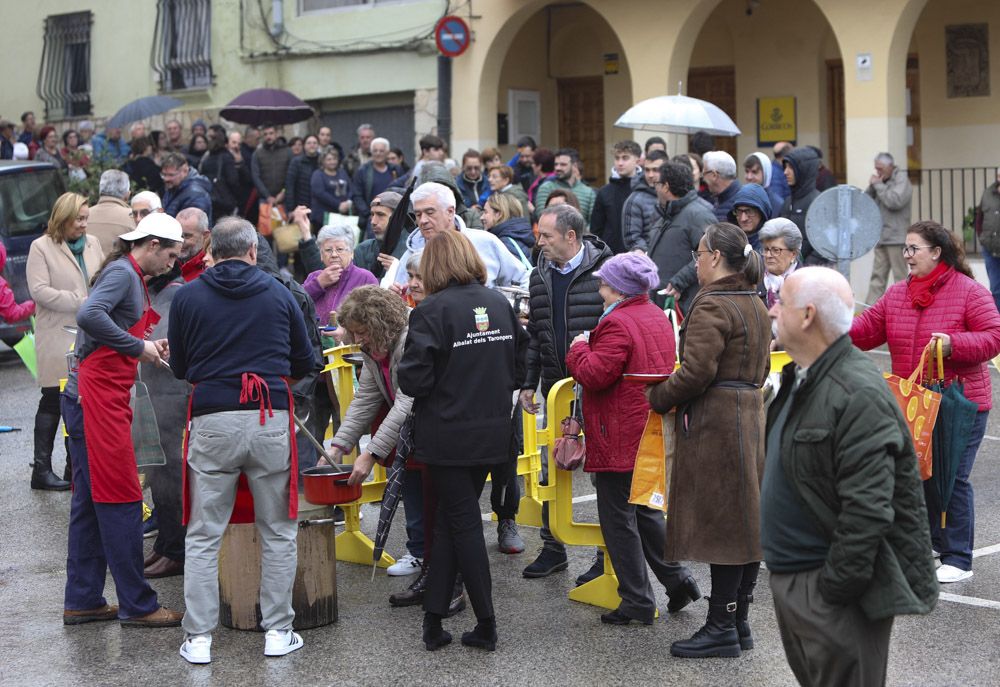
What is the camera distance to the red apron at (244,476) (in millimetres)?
5957

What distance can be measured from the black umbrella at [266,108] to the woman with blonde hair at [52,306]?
10.1 m

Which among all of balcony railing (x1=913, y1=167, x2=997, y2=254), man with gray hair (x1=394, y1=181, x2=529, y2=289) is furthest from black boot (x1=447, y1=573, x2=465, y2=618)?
balcony railing (x1=913, y1=167, x2=997, y2=254)

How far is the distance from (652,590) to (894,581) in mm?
2717

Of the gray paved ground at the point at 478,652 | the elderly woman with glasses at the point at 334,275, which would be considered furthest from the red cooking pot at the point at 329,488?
the elderly woman with glasses at the point at 334,275

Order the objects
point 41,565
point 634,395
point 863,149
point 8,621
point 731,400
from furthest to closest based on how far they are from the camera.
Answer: point 863,149 < point 41,565 < point 8,621 < point 634,395 < point 731,400

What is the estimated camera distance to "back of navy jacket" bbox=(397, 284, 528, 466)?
5.95m

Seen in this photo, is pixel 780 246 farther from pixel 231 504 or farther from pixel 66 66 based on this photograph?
pixel 66 66

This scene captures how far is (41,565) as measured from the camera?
7.72 m

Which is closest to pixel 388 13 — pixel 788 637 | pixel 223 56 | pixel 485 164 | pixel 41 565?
pixel 223 56

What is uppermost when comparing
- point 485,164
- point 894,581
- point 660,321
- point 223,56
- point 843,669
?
point 223,56

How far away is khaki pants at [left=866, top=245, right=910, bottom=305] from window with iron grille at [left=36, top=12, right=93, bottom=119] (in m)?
13.9

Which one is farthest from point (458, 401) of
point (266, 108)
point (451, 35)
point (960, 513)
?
point (451, 35)

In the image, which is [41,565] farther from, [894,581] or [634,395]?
[894,581]

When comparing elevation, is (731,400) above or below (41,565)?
above
